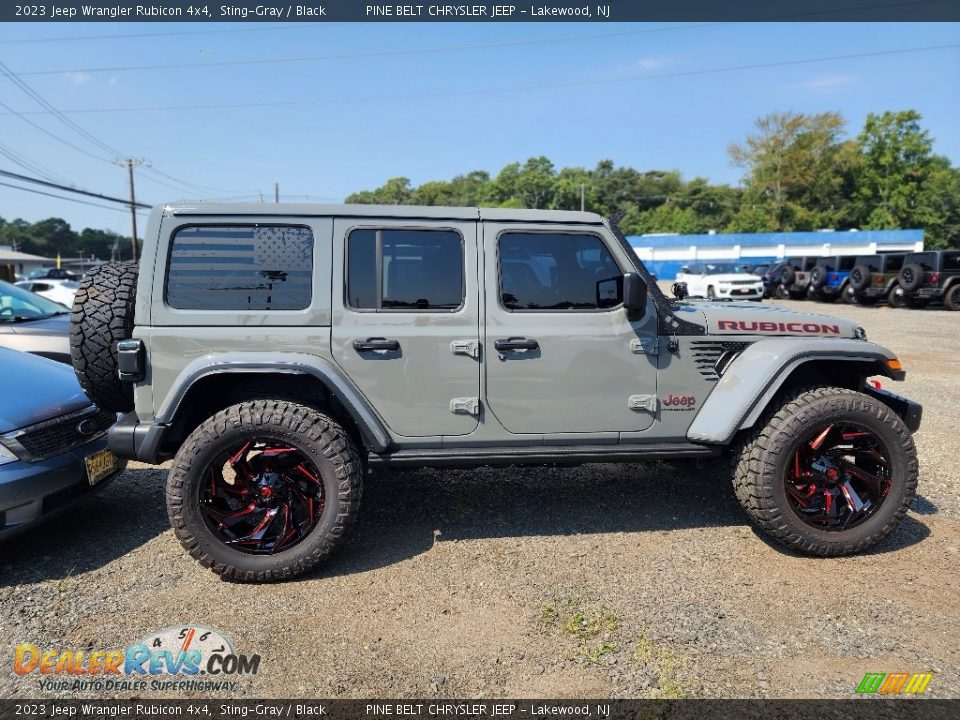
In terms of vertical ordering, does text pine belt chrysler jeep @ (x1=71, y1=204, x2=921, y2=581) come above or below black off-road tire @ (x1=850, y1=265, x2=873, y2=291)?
below

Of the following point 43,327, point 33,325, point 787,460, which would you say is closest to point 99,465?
point 43,327

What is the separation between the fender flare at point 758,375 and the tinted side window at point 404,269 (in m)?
1.56

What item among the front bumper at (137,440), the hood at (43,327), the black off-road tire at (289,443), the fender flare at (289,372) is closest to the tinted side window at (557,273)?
the fender flare at (289,372)

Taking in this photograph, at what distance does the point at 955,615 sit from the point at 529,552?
81.3 inches

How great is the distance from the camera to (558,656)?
99.6 inches

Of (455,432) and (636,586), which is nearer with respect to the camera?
(636,586)

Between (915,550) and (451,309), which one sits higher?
(451,309)

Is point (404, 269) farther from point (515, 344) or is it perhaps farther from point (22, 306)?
point (22, 306)

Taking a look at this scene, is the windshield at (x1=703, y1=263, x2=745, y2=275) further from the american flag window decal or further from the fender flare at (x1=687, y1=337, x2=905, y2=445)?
the american flag window decal

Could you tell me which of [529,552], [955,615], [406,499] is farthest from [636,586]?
[406,499]

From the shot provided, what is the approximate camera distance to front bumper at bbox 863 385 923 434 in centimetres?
351

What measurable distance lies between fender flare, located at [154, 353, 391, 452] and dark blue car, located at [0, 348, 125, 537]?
2.53 feet

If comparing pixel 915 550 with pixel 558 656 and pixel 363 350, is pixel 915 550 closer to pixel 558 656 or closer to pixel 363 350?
pixel 558 656

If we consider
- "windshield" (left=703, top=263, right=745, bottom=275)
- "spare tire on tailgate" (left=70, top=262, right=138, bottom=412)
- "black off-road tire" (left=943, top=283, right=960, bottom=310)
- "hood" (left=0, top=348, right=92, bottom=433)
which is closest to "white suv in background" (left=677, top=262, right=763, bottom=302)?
"windshield" (left=703, top=263, right=745, bottom=275)
